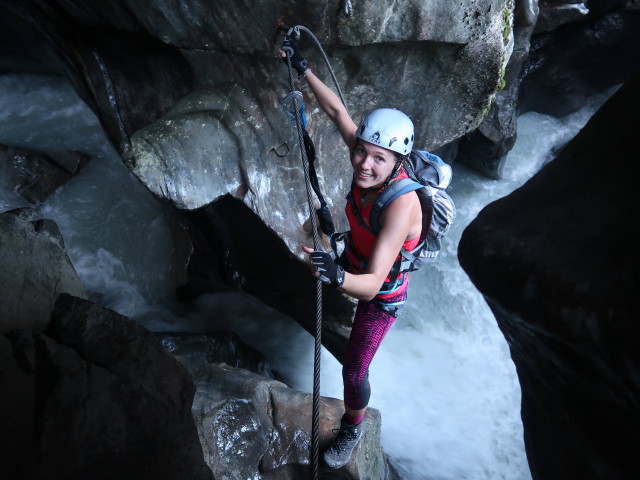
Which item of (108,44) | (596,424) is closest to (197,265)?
(108,44)

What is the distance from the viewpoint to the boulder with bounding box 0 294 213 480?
1.91 meters

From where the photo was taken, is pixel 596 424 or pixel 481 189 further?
pixel 481 189

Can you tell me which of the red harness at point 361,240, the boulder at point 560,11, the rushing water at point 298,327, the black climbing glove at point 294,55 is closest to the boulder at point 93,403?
the red harness at point 361,240

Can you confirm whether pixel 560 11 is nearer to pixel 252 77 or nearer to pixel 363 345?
pixel 252 77

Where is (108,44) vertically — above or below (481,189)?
above

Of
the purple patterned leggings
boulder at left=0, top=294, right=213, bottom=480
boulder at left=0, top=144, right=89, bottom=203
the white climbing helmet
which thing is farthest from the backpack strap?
boulder at left=0, top=144, right=89, bottom=203

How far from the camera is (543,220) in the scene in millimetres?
2289

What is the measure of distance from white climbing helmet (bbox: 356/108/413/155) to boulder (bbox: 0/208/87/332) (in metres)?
2.07

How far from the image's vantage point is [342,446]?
3.80m

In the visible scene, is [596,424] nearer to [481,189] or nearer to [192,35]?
[192,35]

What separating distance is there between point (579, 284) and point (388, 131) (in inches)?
53.1

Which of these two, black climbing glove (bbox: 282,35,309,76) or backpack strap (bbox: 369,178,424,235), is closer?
backpack strap (bbox: 369,178,424,235)

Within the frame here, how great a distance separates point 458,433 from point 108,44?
21.7ft

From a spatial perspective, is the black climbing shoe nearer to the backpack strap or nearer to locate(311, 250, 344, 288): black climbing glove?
locate(311, 250, 344, 288): black climbing glove
